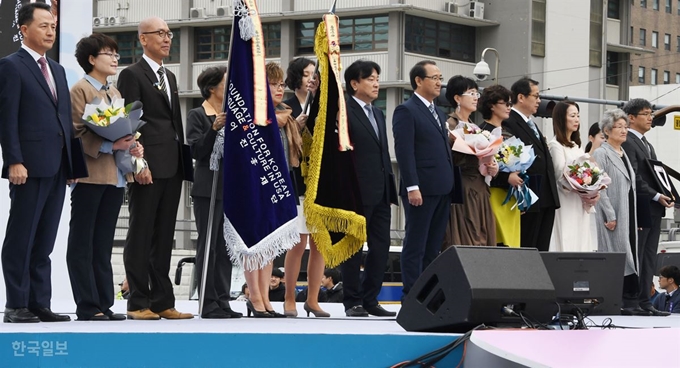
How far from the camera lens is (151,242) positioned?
7.36 m

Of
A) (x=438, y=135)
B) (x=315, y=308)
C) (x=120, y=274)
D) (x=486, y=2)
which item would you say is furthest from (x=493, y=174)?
(x=486, y=2)

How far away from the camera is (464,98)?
28.7ft

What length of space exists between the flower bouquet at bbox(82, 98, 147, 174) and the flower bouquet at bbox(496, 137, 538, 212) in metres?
2.99

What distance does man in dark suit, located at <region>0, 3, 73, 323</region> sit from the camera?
21.2ft

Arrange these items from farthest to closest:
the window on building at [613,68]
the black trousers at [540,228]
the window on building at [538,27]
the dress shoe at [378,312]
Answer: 1. the window on building at [613,68]
2. the window on building at [538,27]
3. the black trousers at [540,228]
4. the dress shoe at [378,312]

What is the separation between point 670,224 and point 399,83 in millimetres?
15534

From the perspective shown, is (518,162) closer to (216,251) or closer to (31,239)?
(216,251)

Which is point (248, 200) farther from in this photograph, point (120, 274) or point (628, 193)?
point (120, 274)

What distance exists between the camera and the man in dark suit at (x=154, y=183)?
715 cm

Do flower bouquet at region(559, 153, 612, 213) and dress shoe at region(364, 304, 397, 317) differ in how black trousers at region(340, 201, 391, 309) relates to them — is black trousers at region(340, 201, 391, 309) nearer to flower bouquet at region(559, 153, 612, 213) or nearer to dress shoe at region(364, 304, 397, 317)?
dress shoe at region(364, 304, 397, 317)

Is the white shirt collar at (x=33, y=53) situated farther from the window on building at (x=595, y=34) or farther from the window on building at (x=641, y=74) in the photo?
the window on building at (x=641, y=74)

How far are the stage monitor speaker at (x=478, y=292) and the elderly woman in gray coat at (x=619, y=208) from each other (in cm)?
298

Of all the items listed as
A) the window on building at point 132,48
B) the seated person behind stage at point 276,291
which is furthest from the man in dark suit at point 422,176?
the window on building at point 132,48

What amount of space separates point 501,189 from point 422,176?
938 millimetres
